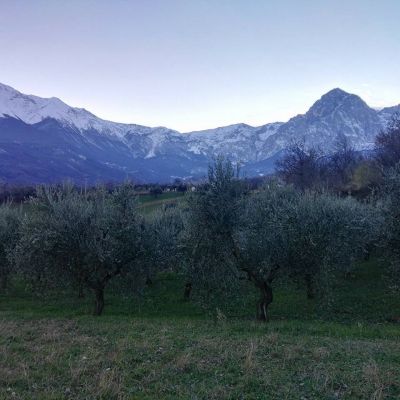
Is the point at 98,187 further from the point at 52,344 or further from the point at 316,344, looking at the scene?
the point at 316,344

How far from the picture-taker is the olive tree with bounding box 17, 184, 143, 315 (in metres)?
23.5

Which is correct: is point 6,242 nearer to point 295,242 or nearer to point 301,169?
point 295,242

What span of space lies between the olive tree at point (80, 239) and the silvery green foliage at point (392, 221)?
14438 mm

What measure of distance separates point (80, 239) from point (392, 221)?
1740 centimetres

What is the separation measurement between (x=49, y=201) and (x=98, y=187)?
201 inches

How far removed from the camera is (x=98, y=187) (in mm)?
29375

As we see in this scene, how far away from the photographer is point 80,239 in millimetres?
23641

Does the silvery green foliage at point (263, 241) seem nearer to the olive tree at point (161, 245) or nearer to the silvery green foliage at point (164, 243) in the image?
the silvery green foliage at point (164, 243)

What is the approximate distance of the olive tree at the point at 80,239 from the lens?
23.5m

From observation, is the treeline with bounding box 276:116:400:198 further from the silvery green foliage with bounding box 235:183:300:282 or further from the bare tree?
the silvery green foliage with bounding box 235:183:300:282

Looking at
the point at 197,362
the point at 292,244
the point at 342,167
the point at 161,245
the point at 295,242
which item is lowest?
the point at 197,362

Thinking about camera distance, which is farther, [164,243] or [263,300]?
[164,243]

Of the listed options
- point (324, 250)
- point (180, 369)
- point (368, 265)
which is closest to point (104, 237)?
point (324, 250)

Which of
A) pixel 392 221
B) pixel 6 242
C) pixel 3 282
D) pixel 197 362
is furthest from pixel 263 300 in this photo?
pixel 3 282
